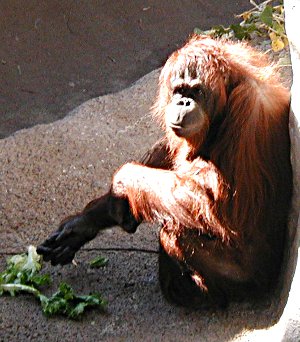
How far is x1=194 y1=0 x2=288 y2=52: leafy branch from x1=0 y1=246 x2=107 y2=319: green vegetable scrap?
177 centimetres

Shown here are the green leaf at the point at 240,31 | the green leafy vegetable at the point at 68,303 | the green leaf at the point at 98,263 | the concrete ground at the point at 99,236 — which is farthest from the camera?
the green leaf at the point at 240,31

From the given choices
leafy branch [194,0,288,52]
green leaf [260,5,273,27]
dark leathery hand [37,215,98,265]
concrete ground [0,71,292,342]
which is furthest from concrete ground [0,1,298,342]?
green leaf [260,5,273,27]

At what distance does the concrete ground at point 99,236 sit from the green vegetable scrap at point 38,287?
0.05 meters

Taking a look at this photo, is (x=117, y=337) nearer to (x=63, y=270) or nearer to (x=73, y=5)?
(x=63, y=270)

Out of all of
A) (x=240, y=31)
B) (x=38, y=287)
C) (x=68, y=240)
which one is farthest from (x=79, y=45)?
(x=38, y=287)

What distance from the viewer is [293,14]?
3490 mm

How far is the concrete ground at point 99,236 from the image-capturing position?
13.4 feet

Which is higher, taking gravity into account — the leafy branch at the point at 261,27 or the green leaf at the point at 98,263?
the leafy branch at the point at 261,27

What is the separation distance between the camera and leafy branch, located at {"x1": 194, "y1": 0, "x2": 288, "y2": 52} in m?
5.09

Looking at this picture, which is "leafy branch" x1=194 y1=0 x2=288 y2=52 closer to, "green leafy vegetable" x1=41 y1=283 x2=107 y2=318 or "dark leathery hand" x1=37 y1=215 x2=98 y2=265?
"dark leathery hand" x1=37 y1=215 x2=98 y2=265

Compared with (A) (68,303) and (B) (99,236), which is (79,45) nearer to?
(B) (99,236)

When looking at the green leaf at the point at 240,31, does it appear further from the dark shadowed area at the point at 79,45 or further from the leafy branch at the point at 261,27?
the dark shadowed area at the point at 79,45

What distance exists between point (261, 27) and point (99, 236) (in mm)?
1977

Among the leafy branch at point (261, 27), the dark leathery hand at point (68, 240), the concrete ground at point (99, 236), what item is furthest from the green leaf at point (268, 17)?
the dark leathery hand at point (68, 240)
